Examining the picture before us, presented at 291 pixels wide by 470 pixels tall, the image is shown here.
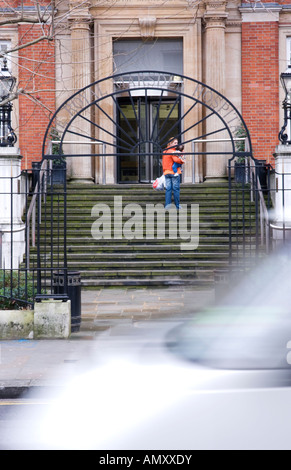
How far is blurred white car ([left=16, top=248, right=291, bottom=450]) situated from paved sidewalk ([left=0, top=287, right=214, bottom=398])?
999 mm

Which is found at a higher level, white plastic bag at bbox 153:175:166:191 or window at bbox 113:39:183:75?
window at bbox 113:39:183:75

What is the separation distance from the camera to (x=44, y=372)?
782cm

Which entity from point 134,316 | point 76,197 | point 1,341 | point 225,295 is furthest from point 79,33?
point 225,295

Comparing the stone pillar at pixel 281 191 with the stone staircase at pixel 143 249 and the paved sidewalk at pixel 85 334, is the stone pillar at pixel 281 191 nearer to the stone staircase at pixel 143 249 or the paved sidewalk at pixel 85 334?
the stone staircase at pixel 143 249

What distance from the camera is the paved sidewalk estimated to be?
753cm

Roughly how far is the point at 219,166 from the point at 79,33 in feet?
15.8

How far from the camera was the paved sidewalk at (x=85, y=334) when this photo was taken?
7.53 m

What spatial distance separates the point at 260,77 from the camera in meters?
19.8

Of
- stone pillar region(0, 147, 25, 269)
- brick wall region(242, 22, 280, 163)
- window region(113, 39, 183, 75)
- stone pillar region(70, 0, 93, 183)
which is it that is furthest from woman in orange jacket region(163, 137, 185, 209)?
window region(113, 39, 183, 75)

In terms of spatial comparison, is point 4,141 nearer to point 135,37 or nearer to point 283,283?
point 135,37

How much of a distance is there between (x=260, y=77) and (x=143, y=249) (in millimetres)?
7097

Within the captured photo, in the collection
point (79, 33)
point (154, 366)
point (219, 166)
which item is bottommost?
point (154, 366)

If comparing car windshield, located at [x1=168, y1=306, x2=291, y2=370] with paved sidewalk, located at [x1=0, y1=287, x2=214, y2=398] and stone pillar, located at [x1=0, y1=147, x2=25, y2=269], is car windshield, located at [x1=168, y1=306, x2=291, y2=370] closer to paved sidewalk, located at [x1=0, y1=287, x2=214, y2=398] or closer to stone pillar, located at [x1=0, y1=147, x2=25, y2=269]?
paved sidewalk, located at [x1=0, y1=287, x2=214, y2=398]

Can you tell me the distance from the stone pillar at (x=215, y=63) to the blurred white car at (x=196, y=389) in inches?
545
